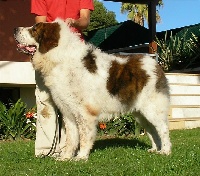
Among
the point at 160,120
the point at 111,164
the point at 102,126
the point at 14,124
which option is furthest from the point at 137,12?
the point at 111,164

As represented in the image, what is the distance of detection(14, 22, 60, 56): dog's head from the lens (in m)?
6.41

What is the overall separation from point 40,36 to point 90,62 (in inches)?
30.4

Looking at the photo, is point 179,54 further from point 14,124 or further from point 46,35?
point 46,35

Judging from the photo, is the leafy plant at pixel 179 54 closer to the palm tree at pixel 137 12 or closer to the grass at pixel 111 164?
the grass at pixel 111 164

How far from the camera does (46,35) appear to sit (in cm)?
640

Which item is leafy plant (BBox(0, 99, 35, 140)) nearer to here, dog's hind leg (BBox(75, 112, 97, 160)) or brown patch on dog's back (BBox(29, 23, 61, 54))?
dog's hind leg (BBox(75, 112, 97, 160))

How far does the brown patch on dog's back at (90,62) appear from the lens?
6492 millimetres

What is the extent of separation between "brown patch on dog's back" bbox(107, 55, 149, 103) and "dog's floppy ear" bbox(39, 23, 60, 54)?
2.97 ft

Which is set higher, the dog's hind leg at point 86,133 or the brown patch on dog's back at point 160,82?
the brown patch on dog's back at point 160,82

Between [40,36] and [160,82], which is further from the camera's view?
[160,82]

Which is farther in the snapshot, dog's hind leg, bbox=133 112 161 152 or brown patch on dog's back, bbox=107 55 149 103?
dog's hind leg, bbox=133 112 161 152

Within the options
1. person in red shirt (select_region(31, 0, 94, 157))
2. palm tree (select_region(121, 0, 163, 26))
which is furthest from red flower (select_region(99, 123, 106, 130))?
palm tree (select_region(121, 0, 163, 26))

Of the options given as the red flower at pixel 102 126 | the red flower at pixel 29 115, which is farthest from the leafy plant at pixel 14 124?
the red flower at pixel 102 126

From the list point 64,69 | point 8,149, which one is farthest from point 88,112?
point 8,149
